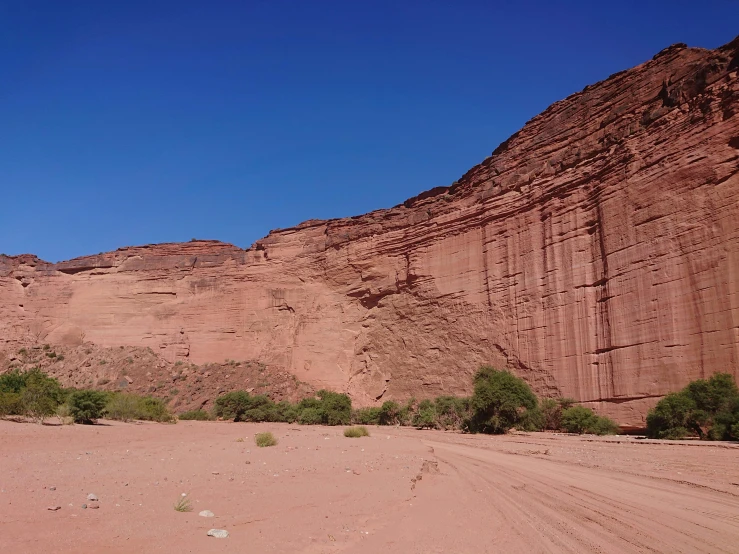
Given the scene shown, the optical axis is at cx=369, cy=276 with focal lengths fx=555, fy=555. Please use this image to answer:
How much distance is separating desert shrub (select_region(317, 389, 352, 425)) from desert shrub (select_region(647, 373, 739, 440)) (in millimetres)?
16727

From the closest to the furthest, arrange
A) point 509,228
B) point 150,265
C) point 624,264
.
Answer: point 624,264
point 509,228
point 150,265

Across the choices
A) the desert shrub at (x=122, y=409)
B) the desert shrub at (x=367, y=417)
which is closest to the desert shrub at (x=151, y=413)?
the desert shrub at (x=122, y=409)

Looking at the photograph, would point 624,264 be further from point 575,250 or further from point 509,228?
point 509,228

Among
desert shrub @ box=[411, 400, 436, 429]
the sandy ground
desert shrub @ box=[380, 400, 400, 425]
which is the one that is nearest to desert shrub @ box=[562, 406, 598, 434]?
desert shrub @ box=[411, 400, 436, 429]

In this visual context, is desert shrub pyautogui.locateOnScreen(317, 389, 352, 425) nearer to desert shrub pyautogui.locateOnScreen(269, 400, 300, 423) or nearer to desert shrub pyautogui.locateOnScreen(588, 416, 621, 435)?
desert shrub pyautogui.locateOnScreen(269, 400, 300, 423)

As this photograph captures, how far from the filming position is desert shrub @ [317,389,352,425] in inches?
1200

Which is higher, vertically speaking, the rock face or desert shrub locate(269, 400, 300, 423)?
the rock face

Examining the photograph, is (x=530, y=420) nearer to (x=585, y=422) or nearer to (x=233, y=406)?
(x=585, y=422)

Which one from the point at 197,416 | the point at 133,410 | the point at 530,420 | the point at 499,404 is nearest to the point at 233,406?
the point at 197,416

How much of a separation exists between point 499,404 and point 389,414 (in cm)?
1167

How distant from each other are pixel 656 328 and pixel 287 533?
21398mm

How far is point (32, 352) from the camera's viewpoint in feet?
155

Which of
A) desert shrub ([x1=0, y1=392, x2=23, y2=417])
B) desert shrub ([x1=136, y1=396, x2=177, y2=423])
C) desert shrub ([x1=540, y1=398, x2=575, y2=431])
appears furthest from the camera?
desert shrub ([x1=136, y1=396, x2=177, y2=423])

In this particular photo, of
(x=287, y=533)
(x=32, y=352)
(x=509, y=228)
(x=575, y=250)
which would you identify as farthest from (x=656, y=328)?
(x=32, y=352)
